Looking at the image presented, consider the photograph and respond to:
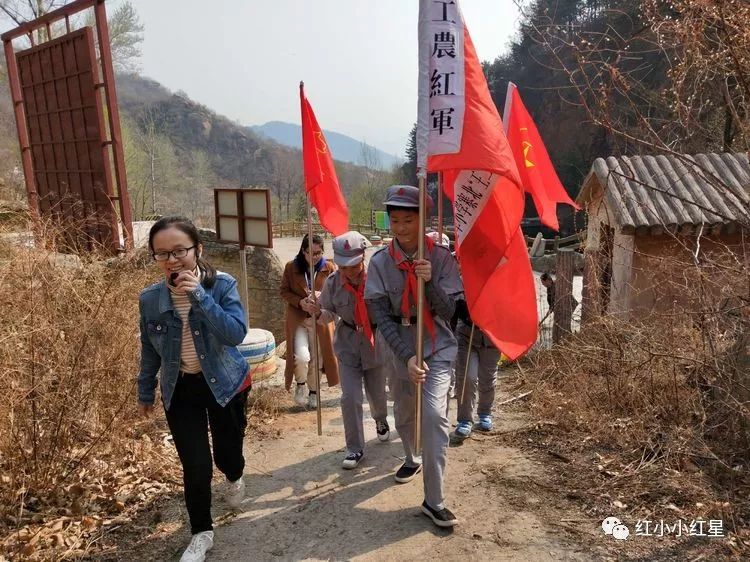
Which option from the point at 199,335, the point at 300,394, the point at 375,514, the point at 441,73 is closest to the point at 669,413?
the point at 375,514

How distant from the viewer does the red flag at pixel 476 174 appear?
3094 mm

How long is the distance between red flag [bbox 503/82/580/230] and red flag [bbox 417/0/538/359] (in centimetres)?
114

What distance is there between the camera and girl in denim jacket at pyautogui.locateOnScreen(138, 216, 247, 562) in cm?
282

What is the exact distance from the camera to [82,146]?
8.05 metres

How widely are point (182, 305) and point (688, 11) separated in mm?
3658

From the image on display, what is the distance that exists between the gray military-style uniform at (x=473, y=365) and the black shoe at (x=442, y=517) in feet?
4.66

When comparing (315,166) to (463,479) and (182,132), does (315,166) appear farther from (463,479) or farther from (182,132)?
(182,132)

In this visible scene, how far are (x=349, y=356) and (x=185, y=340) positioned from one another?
152cm

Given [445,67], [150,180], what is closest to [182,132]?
[150,180]

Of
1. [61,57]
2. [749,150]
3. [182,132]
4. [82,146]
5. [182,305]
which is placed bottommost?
[182,305]

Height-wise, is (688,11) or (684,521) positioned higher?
(688,11)

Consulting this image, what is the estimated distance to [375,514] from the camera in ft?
11.2

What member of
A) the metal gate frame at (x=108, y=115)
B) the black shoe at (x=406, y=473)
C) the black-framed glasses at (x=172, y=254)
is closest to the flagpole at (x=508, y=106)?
the black shoe at (x=406, y=473)

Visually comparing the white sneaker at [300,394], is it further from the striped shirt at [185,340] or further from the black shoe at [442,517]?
the striped shirt at [185,340]
